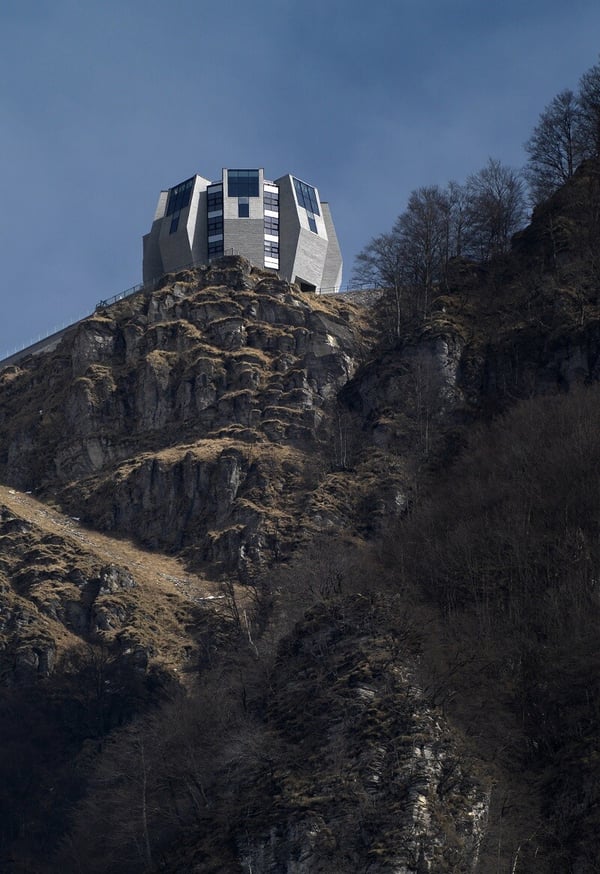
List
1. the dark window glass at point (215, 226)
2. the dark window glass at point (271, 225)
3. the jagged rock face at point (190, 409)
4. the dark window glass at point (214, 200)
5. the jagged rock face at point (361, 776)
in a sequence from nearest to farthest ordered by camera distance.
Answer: the jagged rock face at point (361, 776)
the jagged rock face at point (190, 409)
the dark window glass at point (215, 226)
the dark window glass at point (271, 225)
the dark window glass at point (214, 200)

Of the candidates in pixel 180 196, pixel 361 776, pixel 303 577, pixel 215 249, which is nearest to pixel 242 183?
pixel 180 196

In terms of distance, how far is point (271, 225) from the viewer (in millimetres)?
134375

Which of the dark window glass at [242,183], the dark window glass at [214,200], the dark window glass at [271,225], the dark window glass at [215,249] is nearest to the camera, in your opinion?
the dark window glass at [215,249]

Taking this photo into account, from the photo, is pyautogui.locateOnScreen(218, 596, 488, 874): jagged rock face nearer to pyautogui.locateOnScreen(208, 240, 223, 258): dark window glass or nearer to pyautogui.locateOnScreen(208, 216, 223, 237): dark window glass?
pyautogui.locateOnScreen(208, 240, 223, 258): dark window glass

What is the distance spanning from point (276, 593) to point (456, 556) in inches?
539

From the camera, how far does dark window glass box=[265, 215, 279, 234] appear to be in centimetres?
13400

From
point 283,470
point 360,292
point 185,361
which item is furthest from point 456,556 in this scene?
point 360,292

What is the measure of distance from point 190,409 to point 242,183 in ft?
103

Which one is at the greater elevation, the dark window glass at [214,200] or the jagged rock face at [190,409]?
the dark window glass at [214,200]

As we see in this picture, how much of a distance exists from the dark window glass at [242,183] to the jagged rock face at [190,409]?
11359 millimetres

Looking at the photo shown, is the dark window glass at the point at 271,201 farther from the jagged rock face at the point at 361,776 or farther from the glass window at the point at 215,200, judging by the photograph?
the jagged rock face at the point at 361,776

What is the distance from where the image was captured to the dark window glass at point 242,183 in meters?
136

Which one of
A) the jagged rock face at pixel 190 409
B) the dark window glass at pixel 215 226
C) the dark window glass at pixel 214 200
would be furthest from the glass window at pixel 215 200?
the jagged rock face at pixel 190 409

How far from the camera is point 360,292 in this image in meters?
131
